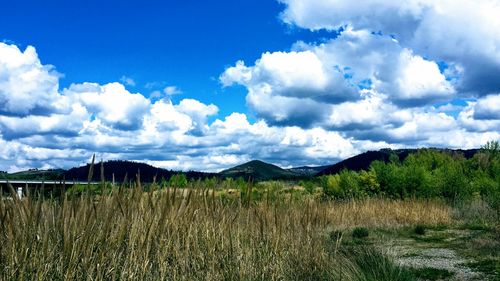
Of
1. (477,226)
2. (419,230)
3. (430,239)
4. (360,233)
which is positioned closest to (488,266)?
(430,239)

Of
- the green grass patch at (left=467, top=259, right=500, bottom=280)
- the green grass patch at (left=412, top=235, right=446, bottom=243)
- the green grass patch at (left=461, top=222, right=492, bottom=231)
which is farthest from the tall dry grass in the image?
the green grass patch at (left=461, top=222, right=492, bottom=231)

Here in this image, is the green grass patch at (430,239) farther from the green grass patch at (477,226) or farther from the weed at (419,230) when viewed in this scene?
the green grass patch at (477,226)

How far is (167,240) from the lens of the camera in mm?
5734

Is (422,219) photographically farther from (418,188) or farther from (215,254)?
(215,254)

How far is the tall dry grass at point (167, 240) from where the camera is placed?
15.2 ft

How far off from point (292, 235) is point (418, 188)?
2166 cm

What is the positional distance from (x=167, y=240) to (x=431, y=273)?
5.92 meters

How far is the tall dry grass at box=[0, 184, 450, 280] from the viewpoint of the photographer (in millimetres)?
4629

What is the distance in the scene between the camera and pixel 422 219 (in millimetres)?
19922

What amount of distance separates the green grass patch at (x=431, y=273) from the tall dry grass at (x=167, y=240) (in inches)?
89.7

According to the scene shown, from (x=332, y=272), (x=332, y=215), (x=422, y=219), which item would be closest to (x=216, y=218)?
(x=332, y=272)

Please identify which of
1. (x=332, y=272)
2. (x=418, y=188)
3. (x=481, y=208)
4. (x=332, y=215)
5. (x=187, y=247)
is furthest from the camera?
(x=418, y=188)

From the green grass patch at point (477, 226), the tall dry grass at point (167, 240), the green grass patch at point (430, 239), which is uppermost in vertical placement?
the tall dry grass at point (167, 240)

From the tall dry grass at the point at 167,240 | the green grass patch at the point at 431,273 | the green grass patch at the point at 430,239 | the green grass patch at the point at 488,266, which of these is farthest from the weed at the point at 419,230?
the tall dry grass at the point at 167,240
